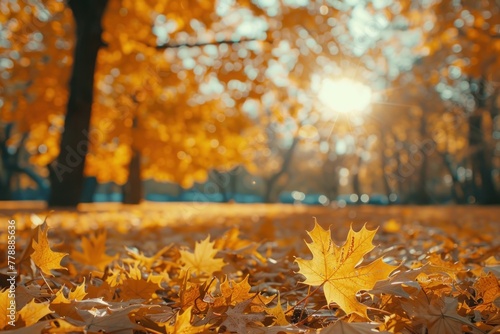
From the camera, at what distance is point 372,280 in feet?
Result: 3.70

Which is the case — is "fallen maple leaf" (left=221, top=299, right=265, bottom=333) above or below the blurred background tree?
below

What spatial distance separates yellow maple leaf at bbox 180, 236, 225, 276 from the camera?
5.36 ft

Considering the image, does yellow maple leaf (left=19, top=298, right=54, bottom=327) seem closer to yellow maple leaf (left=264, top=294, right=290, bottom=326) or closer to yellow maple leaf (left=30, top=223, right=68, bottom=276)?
yellow maple leaf (left=30, top=223, right=68, bottom=276)

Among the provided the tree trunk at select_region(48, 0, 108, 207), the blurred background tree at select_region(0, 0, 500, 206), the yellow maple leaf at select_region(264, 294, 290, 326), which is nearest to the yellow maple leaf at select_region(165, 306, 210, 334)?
the yellow maple leaf at select_region(264, 294, 290, 326)

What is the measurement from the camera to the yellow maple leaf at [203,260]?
1.63m

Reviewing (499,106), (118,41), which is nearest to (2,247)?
(118,41)

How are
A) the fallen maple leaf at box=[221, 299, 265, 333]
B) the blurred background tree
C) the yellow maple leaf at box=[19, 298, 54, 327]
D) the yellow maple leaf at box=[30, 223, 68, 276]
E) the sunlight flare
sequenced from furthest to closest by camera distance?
the sunlight flare → the blurred background tree → the yellow maple leaf at box=[30, 223, 68, 276] → the fallen maple leaf at box=[221, 299, 265, 333] → the yellow maple leaf at box=[19, 298, 54, 327]

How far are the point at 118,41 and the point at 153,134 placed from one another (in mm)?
5158

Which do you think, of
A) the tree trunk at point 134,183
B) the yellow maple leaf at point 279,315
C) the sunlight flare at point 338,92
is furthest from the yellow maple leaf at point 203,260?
the tree trunk at point 134,183

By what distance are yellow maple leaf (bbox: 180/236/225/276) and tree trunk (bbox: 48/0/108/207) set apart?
666 centimetres

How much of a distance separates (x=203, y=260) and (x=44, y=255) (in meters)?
0.53

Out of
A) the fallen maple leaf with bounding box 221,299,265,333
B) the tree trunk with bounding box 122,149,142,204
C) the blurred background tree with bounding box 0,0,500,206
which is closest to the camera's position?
the fallen maple leaf with bounding box 221,299,265,333

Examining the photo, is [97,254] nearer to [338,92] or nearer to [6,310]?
[6,310]

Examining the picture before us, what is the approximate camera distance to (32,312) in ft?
3.18
